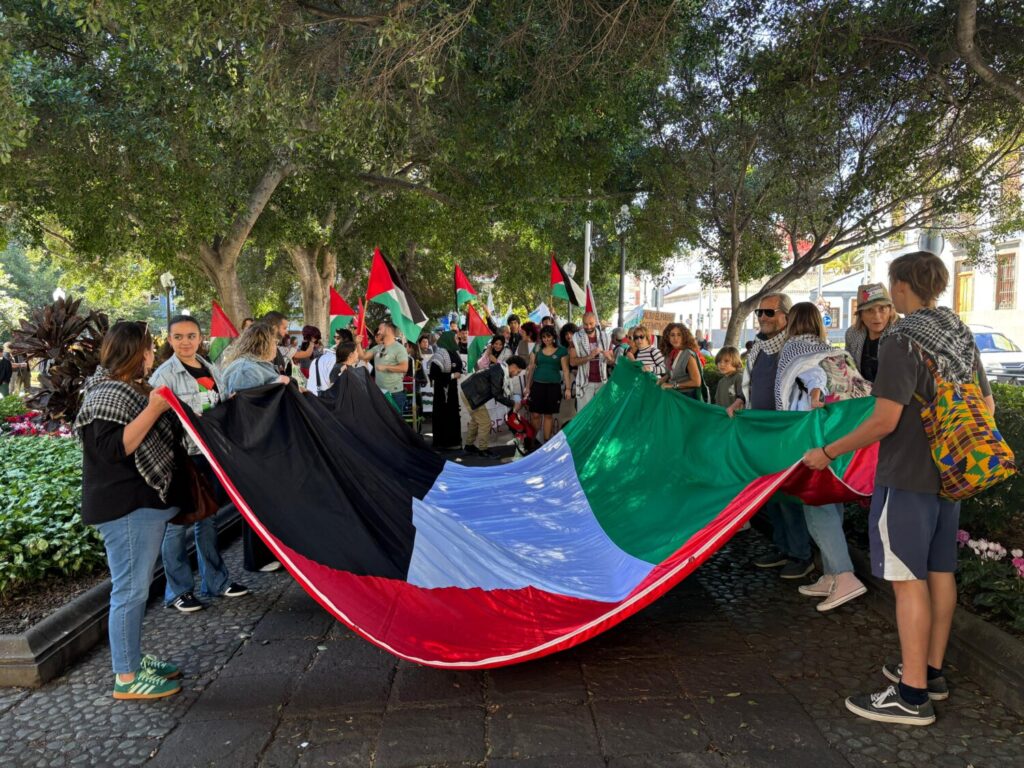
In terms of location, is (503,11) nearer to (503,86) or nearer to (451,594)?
(503,86)

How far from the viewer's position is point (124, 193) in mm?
12359

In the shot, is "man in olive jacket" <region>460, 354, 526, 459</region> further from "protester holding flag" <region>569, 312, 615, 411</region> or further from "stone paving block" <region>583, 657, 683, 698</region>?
"stone paving block" <region>583, 657, 683, 698</region>

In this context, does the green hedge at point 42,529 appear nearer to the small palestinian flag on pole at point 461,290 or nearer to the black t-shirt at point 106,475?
the black t-shirt at point 106,475

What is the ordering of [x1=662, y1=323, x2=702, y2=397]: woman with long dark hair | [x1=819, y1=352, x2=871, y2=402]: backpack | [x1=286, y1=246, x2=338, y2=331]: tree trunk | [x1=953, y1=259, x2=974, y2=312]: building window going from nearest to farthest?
[x1=819, y1=352, x2=871, y2=402]: backpack < [x1=662, y1=323, x2=702, y2=397]: woman with long dark hair < [x1=286, y1=246, x2=338, y2=331]: tree trunk < [x1=953, y1=259, x2=974, y2=312]: building window

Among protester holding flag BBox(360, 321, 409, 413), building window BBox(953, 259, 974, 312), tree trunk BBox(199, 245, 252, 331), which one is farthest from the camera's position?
building window BBox(953, 259, 974, 312)

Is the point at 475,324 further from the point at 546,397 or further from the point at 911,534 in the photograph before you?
the point at 911,534

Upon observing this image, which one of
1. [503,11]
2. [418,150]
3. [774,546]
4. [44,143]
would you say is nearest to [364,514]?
[774,546]

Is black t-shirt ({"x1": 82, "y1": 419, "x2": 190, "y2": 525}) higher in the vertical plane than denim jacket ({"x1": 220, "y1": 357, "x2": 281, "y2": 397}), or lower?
lower

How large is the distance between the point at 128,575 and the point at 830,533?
3928mm

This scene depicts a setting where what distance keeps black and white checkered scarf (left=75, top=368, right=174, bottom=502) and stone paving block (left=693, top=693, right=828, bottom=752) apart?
2.74 m

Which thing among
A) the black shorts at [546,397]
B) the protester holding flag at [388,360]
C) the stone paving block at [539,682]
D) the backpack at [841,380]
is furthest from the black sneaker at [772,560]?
the protester holding flag at [388,360]

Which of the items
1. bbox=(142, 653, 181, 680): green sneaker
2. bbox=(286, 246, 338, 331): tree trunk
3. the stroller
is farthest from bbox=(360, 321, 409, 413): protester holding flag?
bbox=(286, 246, 338, 331): tree trunk

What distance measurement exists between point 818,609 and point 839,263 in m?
61.2

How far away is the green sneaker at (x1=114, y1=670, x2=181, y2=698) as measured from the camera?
3.75 metres
